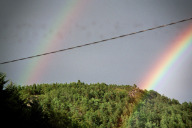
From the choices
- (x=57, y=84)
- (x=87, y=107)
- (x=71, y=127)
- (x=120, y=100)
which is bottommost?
(x=71, y=127)

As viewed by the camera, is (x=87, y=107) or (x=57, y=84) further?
(x=57, y=84)

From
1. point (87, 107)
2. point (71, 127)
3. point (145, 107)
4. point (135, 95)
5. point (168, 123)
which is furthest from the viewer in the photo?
point (135, 95)

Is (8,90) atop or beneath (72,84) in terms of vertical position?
beneath

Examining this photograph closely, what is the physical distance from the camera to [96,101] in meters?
70.8

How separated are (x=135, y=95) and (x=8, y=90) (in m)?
70.8

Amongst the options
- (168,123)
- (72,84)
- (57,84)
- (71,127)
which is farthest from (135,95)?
(71,127)

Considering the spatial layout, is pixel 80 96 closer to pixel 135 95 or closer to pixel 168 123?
pixel 135 95

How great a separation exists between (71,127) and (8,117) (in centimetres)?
1913

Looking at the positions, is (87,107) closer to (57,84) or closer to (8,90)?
(57,84)

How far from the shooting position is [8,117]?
43.2 ft

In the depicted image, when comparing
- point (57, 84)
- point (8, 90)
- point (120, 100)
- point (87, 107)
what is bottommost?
point (8, 90)

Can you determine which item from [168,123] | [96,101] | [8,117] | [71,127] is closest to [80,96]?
[96,101]

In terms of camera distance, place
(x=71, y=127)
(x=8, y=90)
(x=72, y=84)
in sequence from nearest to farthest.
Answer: (x=8, y=90)
(x=71, y=127)
(x=72, y=84)

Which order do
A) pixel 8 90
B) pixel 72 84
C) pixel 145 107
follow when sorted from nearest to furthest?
pixel 8 90, pixel 145 107, pixel 72 84
